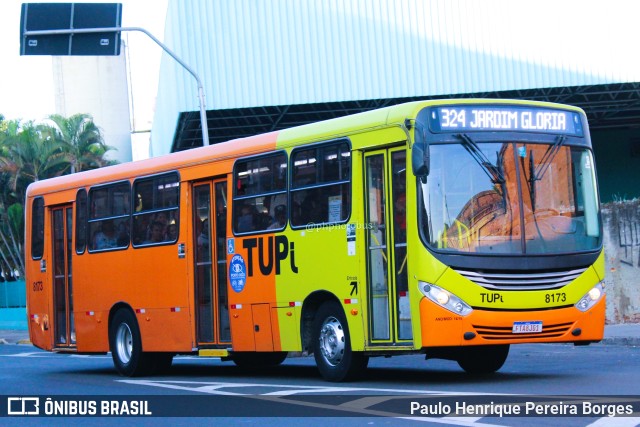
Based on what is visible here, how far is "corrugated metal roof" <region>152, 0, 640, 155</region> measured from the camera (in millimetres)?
35094

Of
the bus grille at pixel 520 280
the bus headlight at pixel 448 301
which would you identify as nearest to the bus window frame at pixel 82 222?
the bus headlight at pixel 448 301

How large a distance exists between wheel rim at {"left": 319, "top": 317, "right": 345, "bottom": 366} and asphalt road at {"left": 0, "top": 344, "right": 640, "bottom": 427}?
1.14 feet

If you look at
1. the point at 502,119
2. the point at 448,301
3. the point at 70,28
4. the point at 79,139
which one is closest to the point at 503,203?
the point at 502,119

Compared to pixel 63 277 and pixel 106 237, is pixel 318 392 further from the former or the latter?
pixel 63 277

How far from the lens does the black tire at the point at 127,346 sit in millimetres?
17719

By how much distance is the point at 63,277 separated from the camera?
65.0 feet

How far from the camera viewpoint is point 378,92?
35.9 metres

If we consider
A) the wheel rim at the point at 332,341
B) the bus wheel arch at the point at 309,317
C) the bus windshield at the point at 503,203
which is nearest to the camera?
the bus windshield at the point at 503,203

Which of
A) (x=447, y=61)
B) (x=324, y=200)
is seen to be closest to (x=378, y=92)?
(x=447, y=61)

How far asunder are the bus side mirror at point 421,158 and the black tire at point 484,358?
3.05 metres

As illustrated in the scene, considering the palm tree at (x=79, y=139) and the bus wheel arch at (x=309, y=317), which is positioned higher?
the palm tree at (x=79, y=139)

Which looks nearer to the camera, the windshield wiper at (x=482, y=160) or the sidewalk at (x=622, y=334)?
the windshield wiper at (x=482, y=160)

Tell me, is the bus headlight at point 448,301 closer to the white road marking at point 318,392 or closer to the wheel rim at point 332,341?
the white road marking at point 318,392

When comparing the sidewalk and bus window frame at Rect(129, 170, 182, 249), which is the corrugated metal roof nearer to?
the sidewalk
